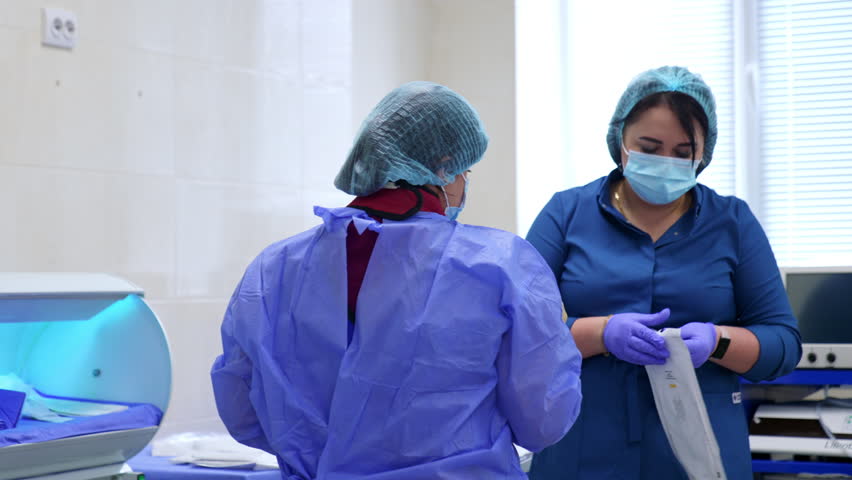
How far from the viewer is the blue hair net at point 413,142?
1.34 meters

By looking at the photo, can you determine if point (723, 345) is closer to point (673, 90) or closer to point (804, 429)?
point (673, 90)

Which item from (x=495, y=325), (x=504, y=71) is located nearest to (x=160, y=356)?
(x=495, y=325)

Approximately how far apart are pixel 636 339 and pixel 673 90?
518 mm

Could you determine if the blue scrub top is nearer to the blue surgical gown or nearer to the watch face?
the watch face

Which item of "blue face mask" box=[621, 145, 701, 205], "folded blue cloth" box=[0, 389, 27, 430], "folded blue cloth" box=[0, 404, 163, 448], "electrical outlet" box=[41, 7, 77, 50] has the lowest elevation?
"folded blue cloth" box=[0, 404, 163, 448]

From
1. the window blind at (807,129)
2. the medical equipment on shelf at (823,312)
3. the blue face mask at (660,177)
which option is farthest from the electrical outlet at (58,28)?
the window blind at (807,129)

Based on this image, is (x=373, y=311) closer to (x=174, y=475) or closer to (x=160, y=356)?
(x=160, y=356)

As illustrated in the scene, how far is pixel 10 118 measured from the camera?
81.6 inches

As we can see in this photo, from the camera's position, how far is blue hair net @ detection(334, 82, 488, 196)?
134 centimetres

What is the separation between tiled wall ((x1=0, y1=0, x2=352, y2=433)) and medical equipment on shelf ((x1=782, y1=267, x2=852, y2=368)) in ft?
4.83

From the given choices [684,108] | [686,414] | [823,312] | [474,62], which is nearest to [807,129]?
[823,312]

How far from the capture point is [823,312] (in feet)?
8.13

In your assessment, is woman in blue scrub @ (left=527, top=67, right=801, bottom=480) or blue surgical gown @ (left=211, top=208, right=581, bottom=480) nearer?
blue surgical gown @ (left=211, top=208, right=581, bottom=480)

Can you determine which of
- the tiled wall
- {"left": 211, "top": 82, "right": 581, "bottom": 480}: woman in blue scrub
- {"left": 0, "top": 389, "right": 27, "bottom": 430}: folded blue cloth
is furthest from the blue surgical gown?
the tiled wall
